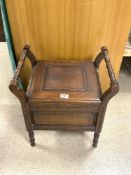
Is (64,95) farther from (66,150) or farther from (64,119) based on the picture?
(66,150)

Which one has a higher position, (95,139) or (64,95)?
(64,95)

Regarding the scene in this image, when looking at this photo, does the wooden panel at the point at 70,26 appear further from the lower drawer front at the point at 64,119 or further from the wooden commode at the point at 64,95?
the lower drawer front at the point at 64,119

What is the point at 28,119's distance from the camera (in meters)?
1.09

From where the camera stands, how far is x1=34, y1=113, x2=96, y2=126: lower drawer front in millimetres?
A: 1084

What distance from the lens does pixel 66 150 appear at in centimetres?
126

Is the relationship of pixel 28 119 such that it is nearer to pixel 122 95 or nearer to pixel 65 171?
pixel 65 171

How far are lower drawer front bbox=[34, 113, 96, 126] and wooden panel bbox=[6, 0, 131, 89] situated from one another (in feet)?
1.59

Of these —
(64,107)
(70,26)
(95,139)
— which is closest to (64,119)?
(64,107)

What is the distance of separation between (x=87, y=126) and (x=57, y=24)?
684mm

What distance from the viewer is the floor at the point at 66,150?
3.82ft

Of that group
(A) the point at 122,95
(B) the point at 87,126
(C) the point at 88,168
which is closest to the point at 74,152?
(C) the point at 88,168

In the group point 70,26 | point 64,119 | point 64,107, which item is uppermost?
point 70,26

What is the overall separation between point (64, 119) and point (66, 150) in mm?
287

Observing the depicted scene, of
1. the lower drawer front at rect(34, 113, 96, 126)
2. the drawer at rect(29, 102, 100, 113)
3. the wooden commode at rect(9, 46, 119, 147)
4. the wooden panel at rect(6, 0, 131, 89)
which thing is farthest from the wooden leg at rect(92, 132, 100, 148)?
the wooden panel at rect(6, 0, 131, 89)
